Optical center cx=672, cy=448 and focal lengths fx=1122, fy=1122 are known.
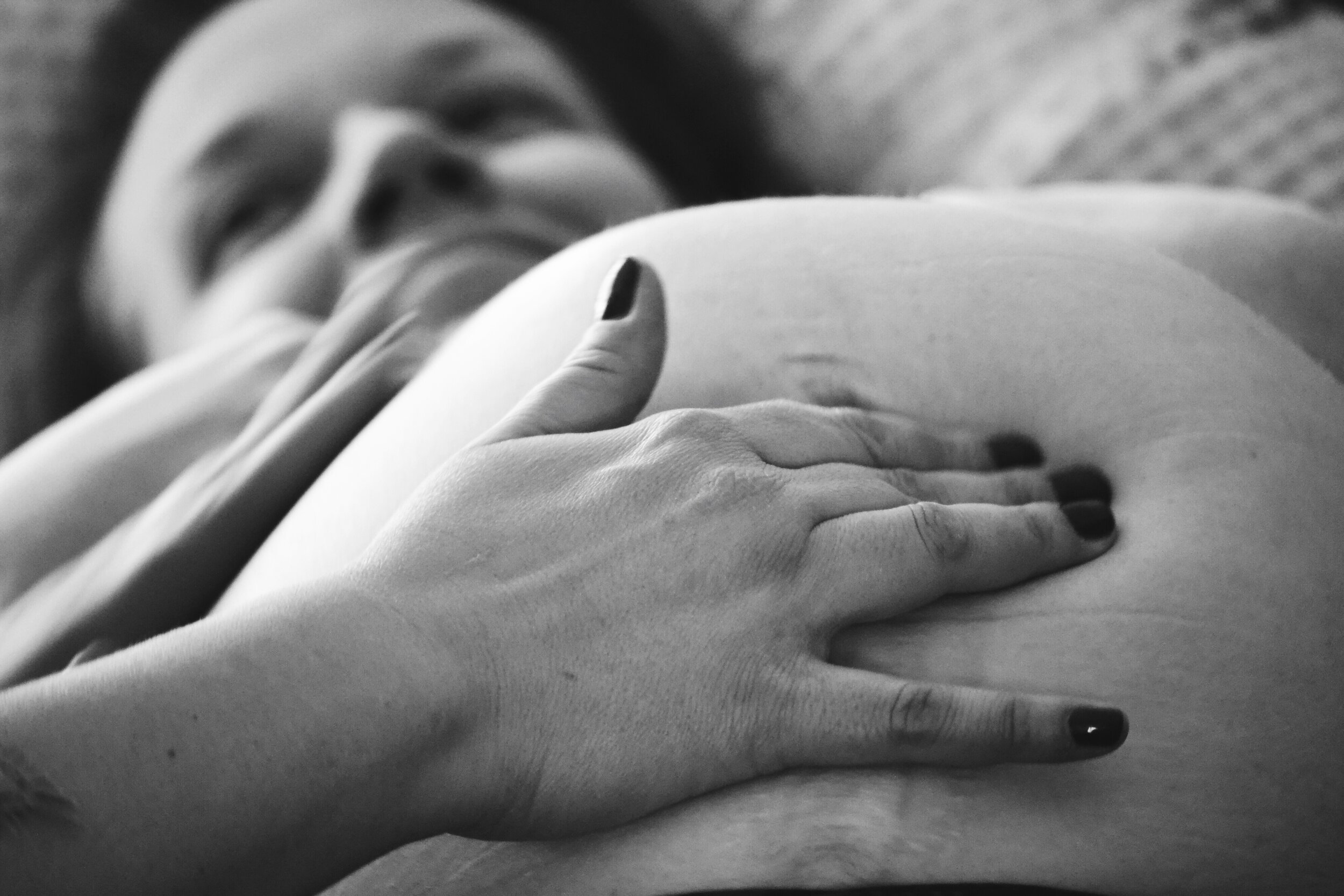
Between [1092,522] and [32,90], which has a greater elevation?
[32,90]

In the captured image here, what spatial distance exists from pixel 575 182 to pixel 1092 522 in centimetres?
69

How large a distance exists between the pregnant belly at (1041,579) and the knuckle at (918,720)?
22mm

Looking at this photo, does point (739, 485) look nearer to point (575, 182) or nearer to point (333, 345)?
point (333, 345)

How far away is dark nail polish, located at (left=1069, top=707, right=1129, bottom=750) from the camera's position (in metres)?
0.37

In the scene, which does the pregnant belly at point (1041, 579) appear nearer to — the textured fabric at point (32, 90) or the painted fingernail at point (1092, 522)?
the painted fingernail at point (1092, 522)

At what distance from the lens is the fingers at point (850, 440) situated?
448 millimetres

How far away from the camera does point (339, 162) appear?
3.27ft

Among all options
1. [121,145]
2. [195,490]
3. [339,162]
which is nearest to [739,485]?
[195,490]

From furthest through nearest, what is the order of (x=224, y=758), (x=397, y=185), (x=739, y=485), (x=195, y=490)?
(x=397, y=185) → (x=195, y=490) → (x=739, y=485) → (x=224, y=758)

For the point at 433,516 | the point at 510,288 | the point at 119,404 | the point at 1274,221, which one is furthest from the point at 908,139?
the point at 433,516

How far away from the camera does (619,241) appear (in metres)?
0.59

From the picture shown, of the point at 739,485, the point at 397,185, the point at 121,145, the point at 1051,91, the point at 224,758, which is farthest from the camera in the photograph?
the point at 121,145

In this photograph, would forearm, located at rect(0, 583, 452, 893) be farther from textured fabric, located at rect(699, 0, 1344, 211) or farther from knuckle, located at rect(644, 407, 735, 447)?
textured fabric, located at rect(699, 0, 1344, 211)

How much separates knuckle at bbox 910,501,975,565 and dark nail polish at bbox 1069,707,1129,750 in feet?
0.24
